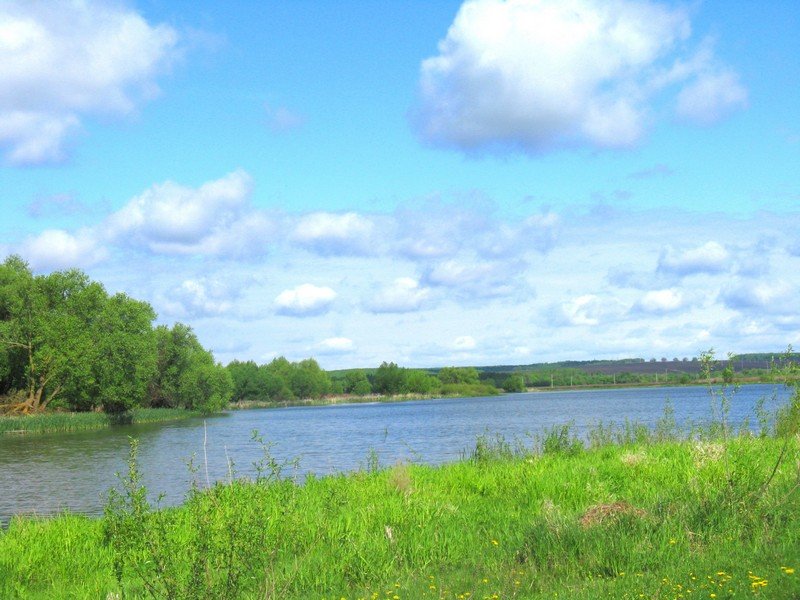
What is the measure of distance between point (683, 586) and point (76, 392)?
226ft

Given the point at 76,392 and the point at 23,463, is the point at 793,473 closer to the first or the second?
the point at 23,463

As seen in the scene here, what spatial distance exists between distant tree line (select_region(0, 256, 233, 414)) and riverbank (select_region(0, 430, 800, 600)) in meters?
55.3

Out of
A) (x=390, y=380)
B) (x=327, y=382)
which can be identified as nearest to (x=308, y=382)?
(x=327, y=382)

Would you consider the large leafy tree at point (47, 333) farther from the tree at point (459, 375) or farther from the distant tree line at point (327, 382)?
the tree at point (459, 375)

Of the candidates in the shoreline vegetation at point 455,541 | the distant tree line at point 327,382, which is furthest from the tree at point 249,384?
the shoreline vegetation at point 455,541

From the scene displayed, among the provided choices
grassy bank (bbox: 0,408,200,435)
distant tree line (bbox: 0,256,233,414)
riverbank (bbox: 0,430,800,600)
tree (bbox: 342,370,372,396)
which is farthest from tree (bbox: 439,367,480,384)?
riverbank (bbox: 0,430,800,600)

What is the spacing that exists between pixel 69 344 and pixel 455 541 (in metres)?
61.9

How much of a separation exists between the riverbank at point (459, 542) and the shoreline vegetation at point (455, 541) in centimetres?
3

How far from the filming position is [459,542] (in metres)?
9.41

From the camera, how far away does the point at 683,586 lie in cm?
652

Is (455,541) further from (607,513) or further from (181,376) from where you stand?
(181,376)

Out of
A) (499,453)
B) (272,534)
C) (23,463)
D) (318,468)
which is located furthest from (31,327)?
(272,534)

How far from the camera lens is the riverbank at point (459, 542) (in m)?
6.81

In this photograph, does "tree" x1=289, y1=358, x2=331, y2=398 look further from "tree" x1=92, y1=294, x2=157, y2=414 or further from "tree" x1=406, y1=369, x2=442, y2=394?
"tree" x1=92, y1=294, x2=157, y2=414
